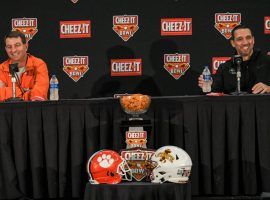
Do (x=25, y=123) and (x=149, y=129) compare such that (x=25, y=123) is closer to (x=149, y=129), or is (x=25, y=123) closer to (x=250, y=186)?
(x=149, y=129)

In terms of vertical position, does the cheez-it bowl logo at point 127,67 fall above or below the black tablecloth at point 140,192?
above

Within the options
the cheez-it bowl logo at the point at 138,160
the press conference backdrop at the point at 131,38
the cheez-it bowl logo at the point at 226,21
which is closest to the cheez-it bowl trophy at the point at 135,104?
the cheez-it bowl logo at the point at 138,160

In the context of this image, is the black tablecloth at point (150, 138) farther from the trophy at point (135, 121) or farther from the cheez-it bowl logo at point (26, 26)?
the cheez-it bowl logo at point (26, 26)

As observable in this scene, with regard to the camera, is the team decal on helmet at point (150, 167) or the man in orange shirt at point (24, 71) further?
the man in orange shirt at point (24, 71)

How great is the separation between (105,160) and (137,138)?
1.43ft

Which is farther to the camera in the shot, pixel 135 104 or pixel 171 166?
pixel 135 104

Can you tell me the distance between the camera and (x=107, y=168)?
15.2 feet

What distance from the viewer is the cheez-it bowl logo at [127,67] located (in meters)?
7.81

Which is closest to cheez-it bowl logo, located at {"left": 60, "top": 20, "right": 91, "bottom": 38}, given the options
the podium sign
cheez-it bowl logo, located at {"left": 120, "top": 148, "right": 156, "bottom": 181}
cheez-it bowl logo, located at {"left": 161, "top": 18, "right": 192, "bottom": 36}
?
cheez-it bowl logo, located at {"left": 161, "top": 18, "right": 192, "bottom": 36}

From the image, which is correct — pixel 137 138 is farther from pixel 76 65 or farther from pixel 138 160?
pixel 76 65

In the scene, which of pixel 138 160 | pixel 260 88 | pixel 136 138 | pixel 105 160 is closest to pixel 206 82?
pixel 260 88

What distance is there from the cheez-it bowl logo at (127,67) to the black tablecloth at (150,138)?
247 centimetres

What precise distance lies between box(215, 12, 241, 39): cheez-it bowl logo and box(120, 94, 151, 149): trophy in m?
2.85

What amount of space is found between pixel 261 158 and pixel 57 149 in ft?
4.90
